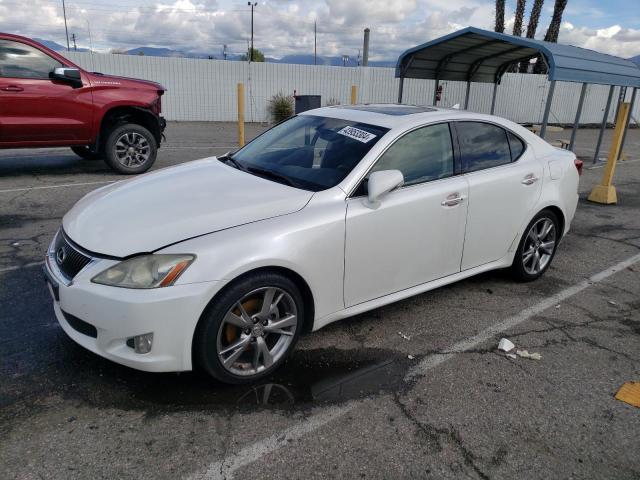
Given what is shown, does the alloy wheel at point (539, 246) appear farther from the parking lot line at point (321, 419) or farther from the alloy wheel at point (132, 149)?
the alloy wheel at point (132, 149)

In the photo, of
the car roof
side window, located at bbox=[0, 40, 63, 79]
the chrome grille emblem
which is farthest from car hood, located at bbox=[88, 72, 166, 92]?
the chrome grille emblem

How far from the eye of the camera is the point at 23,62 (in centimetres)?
762

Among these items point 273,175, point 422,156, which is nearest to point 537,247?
point 422,156

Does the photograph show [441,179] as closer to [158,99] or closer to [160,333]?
[160,333]

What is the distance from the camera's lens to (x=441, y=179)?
151 inches

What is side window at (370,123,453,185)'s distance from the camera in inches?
142

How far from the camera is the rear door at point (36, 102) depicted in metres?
7.54

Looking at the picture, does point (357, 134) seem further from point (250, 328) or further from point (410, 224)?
point (250, 328)

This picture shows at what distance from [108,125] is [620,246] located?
7639 millimetres

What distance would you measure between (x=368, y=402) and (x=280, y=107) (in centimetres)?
1863

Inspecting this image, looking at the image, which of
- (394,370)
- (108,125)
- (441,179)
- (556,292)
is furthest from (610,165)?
(108,125)

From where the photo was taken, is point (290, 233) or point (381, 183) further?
point (381, 183)

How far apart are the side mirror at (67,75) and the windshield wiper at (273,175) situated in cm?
529

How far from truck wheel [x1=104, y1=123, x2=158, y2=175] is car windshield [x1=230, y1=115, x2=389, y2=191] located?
4.94m
